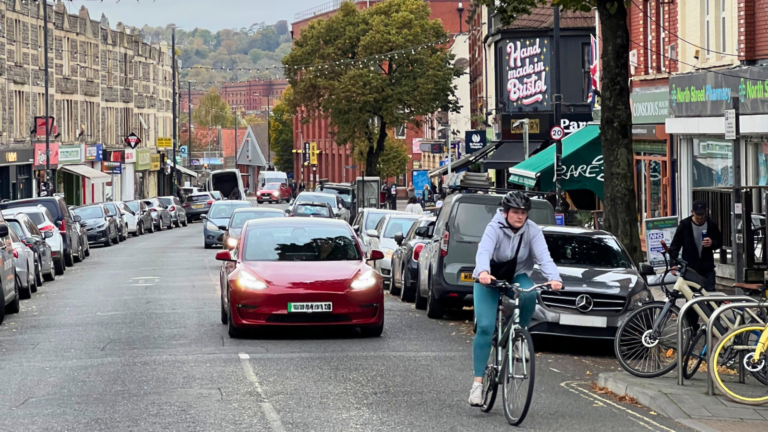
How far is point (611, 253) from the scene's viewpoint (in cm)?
1483

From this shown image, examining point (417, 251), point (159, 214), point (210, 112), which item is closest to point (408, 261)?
point (417, 251)

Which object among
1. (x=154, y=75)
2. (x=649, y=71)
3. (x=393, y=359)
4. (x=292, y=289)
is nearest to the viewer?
(x=393, y=359)

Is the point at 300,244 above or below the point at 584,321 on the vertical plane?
above

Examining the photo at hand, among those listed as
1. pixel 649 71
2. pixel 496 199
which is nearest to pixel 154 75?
pixel 649 71

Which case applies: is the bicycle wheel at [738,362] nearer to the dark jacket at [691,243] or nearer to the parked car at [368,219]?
the dark jacket at [691,243]

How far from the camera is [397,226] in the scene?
25953 millimetres

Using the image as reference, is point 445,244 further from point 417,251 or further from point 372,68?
point 372,68

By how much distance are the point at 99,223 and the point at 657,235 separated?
28682 millimetres

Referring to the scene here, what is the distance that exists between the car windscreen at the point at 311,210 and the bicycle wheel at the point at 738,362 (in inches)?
1151

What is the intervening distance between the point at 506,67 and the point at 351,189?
18.3m

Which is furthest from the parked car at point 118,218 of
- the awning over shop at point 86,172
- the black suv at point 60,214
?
the awning over shop at point 86,172

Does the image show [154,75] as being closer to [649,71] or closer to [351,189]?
[351,189]

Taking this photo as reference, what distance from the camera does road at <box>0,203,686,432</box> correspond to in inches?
368

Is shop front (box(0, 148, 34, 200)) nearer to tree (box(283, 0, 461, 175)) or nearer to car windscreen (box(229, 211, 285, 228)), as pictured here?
tree (box(283, 0, 461, 175))
